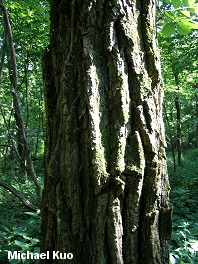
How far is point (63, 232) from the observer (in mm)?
1092

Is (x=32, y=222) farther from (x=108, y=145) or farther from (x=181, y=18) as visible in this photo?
(x=181, y=18)

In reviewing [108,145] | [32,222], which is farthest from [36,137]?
[108,145]

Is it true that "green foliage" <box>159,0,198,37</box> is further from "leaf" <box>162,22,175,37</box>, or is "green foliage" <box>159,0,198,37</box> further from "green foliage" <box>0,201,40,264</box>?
"green foliage" <box>0,201,40,264</box>

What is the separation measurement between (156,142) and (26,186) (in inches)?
219

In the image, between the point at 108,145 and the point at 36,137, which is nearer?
the point at 108,145

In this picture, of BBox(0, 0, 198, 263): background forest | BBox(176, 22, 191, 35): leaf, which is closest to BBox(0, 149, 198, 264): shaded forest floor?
BBox(0, 0, 198, 263): background forest

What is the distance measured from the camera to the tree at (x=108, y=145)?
106cm

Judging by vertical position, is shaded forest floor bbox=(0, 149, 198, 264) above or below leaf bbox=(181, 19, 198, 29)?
below

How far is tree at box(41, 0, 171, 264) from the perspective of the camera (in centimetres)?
106

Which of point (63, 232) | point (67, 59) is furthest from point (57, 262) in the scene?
point (67, 59)

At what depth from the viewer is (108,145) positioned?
1.09 m

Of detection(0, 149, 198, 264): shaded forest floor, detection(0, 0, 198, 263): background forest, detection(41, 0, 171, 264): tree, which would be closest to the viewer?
detection(41, 0, 171, 264): tree

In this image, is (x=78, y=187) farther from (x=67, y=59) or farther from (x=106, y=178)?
(x=67, y=59)

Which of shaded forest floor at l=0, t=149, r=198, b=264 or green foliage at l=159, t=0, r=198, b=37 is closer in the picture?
green foliage at l=159, t=0, r=198, b=37
